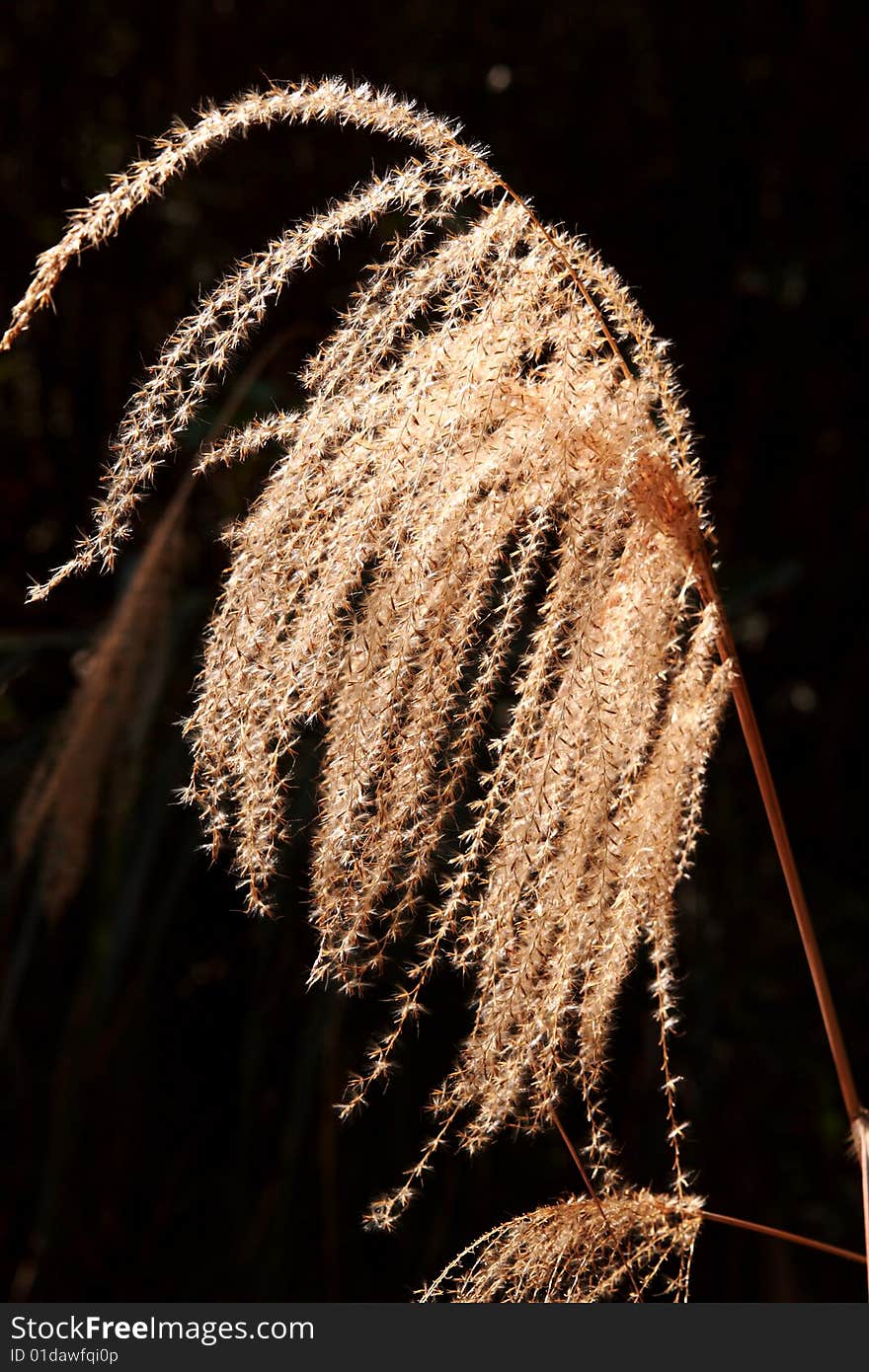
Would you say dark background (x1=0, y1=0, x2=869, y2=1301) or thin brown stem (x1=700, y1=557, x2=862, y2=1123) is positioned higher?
dark background (x1=0, y1=0, x2=869, y2=1301)

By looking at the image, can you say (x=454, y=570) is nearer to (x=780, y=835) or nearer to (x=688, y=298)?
(x=780, y=835)

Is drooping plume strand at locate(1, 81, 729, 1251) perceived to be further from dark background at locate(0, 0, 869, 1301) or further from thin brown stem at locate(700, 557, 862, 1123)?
dark background at locate(0, 0, 869, 1301)

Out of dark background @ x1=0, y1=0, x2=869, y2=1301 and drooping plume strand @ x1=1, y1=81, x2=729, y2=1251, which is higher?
dark background @ x1=0, y1=0, x2=869, y2=1301

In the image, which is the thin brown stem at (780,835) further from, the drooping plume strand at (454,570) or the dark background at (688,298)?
the dark background at (688,298)

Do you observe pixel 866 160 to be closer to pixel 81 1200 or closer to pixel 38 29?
pixel 38 29

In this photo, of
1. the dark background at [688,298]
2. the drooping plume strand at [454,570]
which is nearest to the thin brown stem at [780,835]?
the drooping plume strand at [454,570]

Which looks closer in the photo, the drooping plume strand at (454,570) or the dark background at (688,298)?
the drooping plume strand at (454,570)

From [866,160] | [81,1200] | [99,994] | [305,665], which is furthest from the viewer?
[866,160]

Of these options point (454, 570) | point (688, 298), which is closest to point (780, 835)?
point (454, 570)

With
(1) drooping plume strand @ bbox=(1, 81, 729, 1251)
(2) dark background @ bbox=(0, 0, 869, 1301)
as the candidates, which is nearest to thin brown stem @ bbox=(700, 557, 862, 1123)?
(1) drooping plume strand @ bbox=(1, 81, 729, 1251)

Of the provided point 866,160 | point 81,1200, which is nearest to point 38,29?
point 866,160

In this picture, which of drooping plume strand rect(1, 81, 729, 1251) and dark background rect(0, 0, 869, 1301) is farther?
dark background rect(0, 0, 869, 1301)
